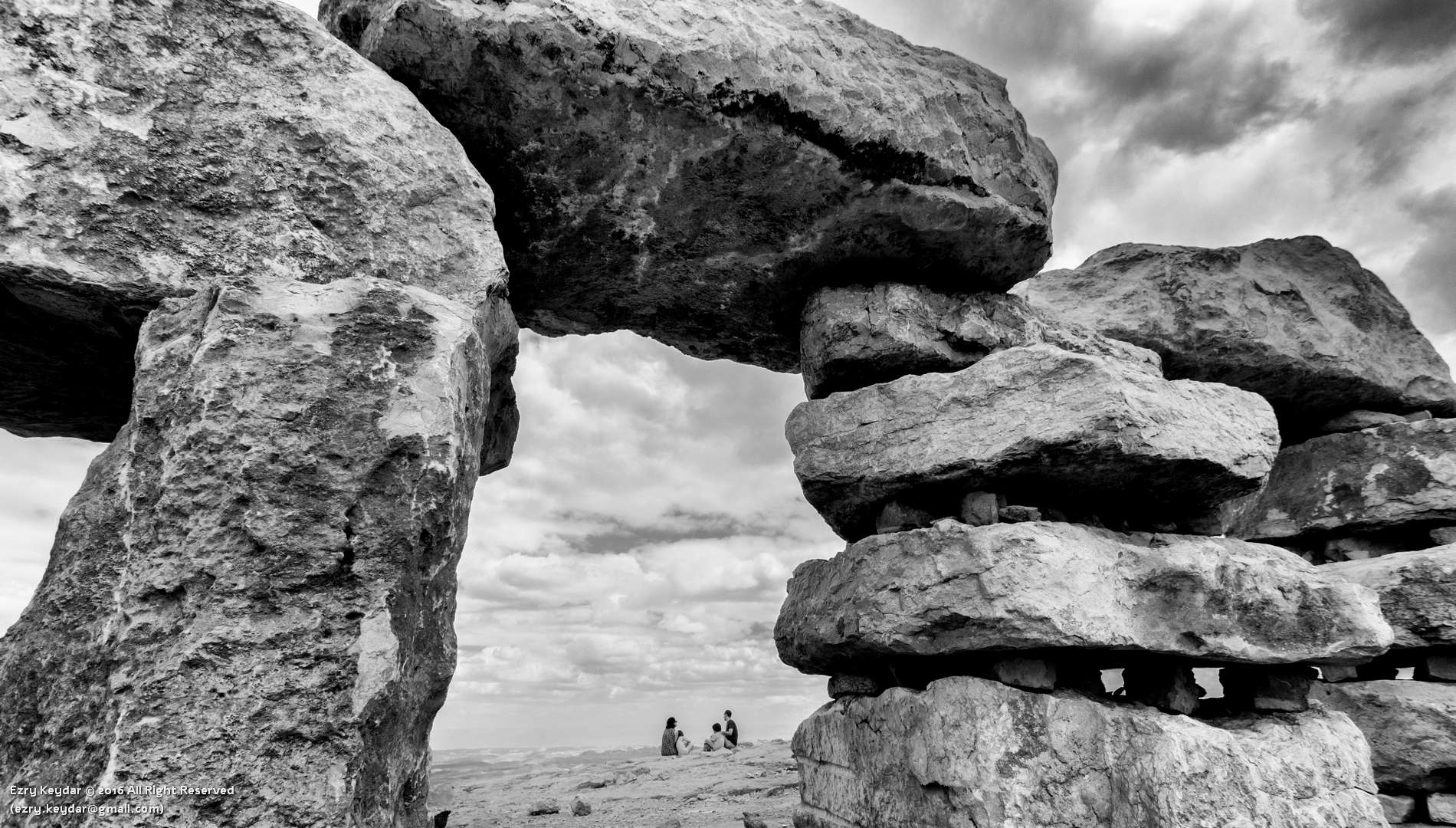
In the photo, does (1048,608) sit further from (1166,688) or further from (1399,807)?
(1399,807)

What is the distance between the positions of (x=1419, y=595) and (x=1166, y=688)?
8.24ft

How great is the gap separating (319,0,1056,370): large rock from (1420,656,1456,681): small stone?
3.28 meters

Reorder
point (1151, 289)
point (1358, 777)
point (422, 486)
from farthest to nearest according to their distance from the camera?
1. point (1151, 289)
2. point (1358, 777)
3. point (422, 486)

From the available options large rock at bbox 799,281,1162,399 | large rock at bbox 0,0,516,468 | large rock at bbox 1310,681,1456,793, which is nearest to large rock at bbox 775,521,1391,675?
large rock at bbox 799,281,1162,399

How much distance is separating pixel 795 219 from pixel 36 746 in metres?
3.19

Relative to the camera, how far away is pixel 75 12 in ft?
9.05

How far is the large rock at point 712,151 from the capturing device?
338 centimetres

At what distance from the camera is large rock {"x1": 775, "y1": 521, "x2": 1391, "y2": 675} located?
3275mm

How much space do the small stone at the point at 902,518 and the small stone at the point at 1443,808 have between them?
3.28 meters

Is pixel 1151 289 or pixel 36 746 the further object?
pixel 1151 289

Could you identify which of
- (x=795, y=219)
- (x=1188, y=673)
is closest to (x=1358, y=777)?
(x=1188, y=673)

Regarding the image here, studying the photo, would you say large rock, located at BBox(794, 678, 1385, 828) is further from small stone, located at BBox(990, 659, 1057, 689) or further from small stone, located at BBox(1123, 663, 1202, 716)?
small stone, located at BBox(1123, 663, 1202, 716)

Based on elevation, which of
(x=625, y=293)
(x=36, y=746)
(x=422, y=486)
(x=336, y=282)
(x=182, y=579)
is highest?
(x=625, y=293)

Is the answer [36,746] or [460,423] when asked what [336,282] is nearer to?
[460,423]
